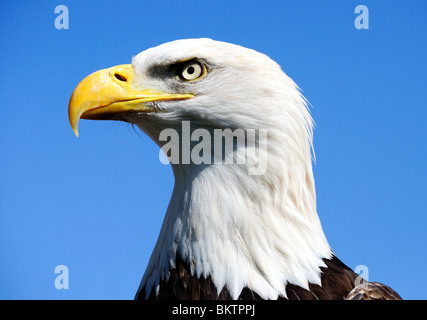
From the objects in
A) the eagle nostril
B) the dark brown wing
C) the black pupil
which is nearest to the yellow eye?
the black pupil

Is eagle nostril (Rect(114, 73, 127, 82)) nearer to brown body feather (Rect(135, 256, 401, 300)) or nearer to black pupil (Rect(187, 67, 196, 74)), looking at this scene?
black pupil (Rect(187, 67, 196, 74))

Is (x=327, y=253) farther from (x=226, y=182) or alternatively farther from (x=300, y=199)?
(x=226, y=182)

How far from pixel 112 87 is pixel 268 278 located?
→ 2122mm

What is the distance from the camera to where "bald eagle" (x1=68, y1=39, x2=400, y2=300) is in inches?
165

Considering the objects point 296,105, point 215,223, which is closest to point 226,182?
point 215,223

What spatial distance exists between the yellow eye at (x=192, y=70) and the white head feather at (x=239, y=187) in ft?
0.18

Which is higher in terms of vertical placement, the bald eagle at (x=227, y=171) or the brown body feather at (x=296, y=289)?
the bald eagle at (x=227, y=171)

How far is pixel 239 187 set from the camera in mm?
Answer: 4336

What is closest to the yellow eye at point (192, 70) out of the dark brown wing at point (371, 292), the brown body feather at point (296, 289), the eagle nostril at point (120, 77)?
the eagle nostril at point (120, 77)

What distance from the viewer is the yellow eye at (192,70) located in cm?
470

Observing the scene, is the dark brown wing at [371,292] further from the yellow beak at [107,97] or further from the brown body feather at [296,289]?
the yellow beak at [107,97]

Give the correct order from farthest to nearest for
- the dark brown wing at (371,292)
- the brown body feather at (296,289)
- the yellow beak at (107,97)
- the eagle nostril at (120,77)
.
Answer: the eagle nostril at (120,77)
the yellow beak at (107,97)
the dark brown wing at (371,292)
the brown body feather at (296,289)
